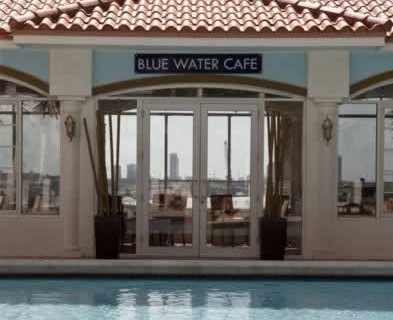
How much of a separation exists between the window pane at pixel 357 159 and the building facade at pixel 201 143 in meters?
0.02

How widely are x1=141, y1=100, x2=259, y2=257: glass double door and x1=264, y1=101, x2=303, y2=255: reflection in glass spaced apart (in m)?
0.22

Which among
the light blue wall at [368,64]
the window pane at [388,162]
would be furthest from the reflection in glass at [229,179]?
the window pane at [388,162]

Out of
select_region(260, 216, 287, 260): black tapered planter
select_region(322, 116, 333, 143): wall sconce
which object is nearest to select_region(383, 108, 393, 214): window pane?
select_region(322, 116, 333, 143): wall sconce

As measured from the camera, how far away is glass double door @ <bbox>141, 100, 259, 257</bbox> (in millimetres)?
12844

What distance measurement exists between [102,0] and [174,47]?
1700 millimetres

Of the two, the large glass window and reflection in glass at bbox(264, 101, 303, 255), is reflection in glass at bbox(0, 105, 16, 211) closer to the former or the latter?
the large glass window

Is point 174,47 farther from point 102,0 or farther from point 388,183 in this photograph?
point 388,183

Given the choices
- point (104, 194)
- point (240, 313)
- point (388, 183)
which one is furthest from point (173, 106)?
point (240, 313)

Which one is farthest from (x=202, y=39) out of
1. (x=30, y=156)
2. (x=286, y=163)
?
(x=30, y=156)

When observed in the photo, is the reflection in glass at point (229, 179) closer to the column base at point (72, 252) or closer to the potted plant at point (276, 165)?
the potted plant at point (276, 165)

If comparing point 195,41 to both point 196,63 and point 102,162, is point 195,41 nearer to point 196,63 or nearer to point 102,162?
point 196,63

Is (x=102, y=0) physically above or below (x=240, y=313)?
above

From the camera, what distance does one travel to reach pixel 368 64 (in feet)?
42.0

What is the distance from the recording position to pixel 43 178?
13039 millimetres
